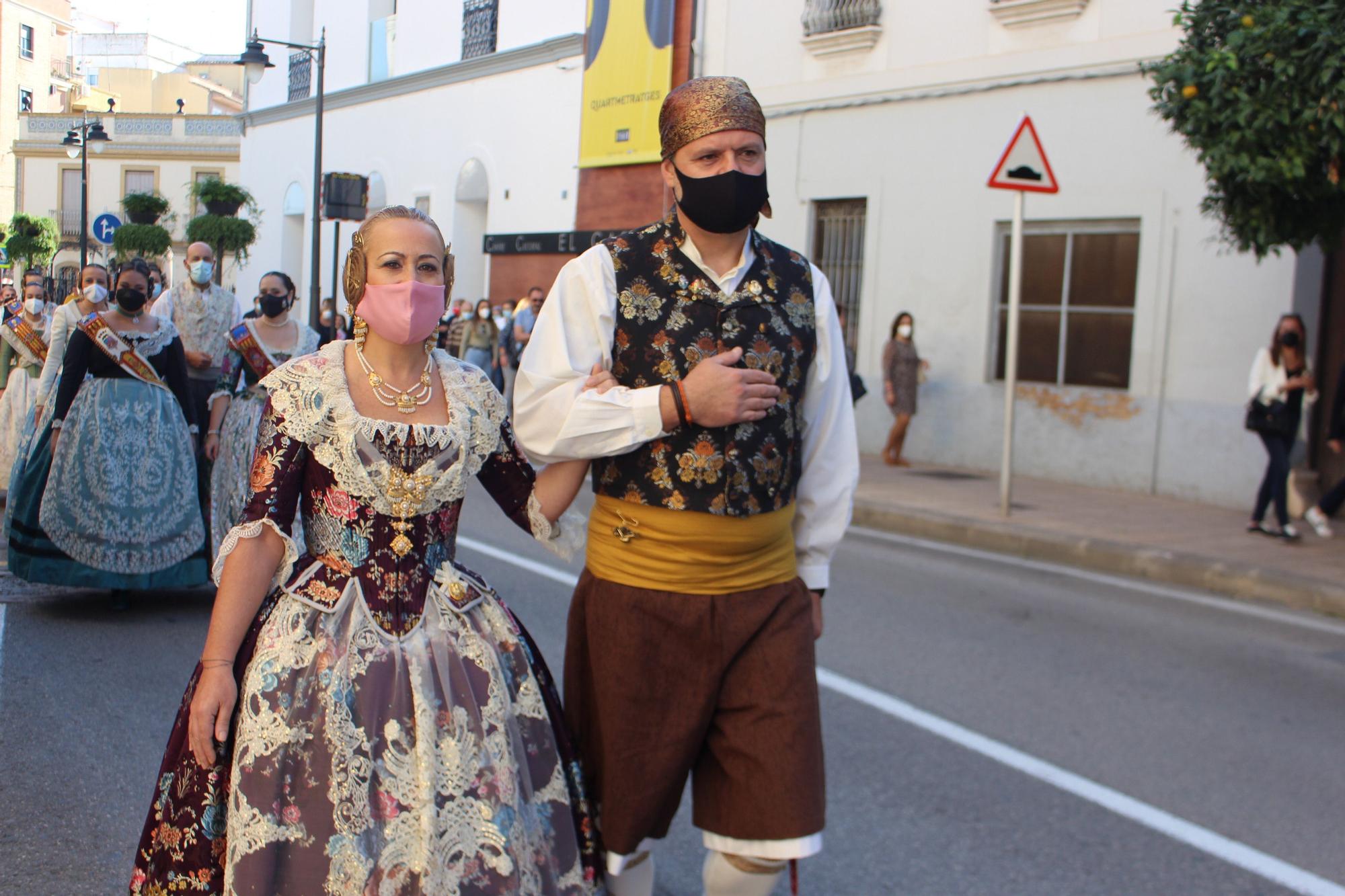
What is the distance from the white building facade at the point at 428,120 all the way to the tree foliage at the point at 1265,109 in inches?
490

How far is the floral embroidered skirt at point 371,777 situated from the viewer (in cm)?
255

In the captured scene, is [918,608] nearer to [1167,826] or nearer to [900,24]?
[1167,826]

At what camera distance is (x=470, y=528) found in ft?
31.7

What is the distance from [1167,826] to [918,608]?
10.6ft

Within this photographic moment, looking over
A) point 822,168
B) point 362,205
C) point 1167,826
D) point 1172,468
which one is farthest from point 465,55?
point 1167,826

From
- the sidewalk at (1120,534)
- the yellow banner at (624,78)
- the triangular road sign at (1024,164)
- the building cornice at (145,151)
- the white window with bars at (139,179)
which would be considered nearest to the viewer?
the sidewalk at (1120,534)

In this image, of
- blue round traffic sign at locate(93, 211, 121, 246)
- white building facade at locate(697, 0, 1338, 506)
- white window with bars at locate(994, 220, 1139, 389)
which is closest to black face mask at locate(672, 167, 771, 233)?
white building facade at locate(697, 0, 1338, 506)

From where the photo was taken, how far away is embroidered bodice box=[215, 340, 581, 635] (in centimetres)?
276

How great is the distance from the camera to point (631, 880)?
113 inches

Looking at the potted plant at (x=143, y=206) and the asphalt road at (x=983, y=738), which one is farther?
the potted plant at (x=143, y=206)

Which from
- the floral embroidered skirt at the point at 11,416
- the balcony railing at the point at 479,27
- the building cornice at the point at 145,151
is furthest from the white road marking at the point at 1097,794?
the building cornice at the point at 145,151

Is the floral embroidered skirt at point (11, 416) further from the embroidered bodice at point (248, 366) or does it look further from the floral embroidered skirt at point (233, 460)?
the embroidered bodice at point (248, 366)

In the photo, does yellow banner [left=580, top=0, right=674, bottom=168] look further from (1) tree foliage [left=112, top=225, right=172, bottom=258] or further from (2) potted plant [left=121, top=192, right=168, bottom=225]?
(1) tree foliage [left=112, top=225, right=172, bottom=258]

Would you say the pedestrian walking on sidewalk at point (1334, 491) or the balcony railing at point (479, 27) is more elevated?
the balcony railing at point (479, 27)
